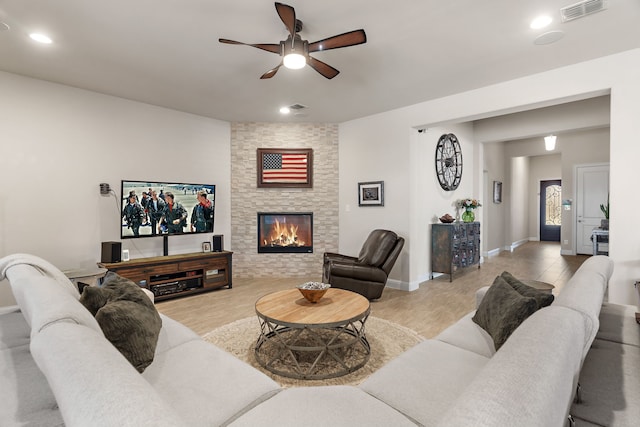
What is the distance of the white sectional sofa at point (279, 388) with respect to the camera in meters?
0.68

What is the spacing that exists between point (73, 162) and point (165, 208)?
3.78 ft

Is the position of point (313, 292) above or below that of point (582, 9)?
below

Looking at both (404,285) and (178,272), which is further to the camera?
(404,285)

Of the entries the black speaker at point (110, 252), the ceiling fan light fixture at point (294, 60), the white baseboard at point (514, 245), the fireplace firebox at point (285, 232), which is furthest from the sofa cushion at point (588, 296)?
Answer: the white baseboard at point (514, 245)

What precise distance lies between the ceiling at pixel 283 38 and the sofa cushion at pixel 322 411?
245 cm

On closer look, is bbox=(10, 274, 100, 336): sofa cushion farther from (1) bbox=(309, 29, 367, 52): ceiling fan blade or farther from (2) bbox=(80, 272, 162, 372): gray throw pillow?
(1) bbox=(309, 29, 367, 52): ceiling fan blade

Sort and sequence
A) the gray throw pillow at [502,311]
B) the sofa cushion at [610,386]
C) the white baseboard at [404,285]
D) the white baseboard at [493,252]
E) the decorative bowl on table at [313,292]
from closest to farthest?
1. the sofa cushion at [610,386]
2. the gray throw pillow at [502,311]
3. the decorative bowl on table at [313,292]
4. the white baseboard at [404,285]
5. the white baseboard at [493,252]

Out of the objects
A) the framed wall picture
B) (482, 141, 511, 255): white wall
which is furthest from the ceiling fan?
(482, 141, 511, 255): white wall

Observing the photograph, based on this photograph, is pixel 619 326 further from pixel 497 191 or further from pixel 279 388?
pixel 497 191

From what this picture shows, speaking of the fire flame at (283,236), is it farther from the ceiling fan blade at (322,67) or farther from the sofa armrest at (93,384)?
the sofa armrest at (93,384)

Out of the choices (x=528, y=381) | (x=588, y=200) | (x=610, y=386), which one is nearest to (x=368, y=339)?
(x=610, y=386)

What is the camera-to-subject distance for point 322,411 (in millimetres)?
1160

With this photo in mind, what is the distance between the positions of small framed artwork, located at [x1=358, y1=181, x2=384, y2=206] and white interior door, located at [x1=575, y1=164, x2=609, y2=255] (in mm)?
5626

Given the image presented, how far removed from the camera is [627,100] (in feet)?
9.75
